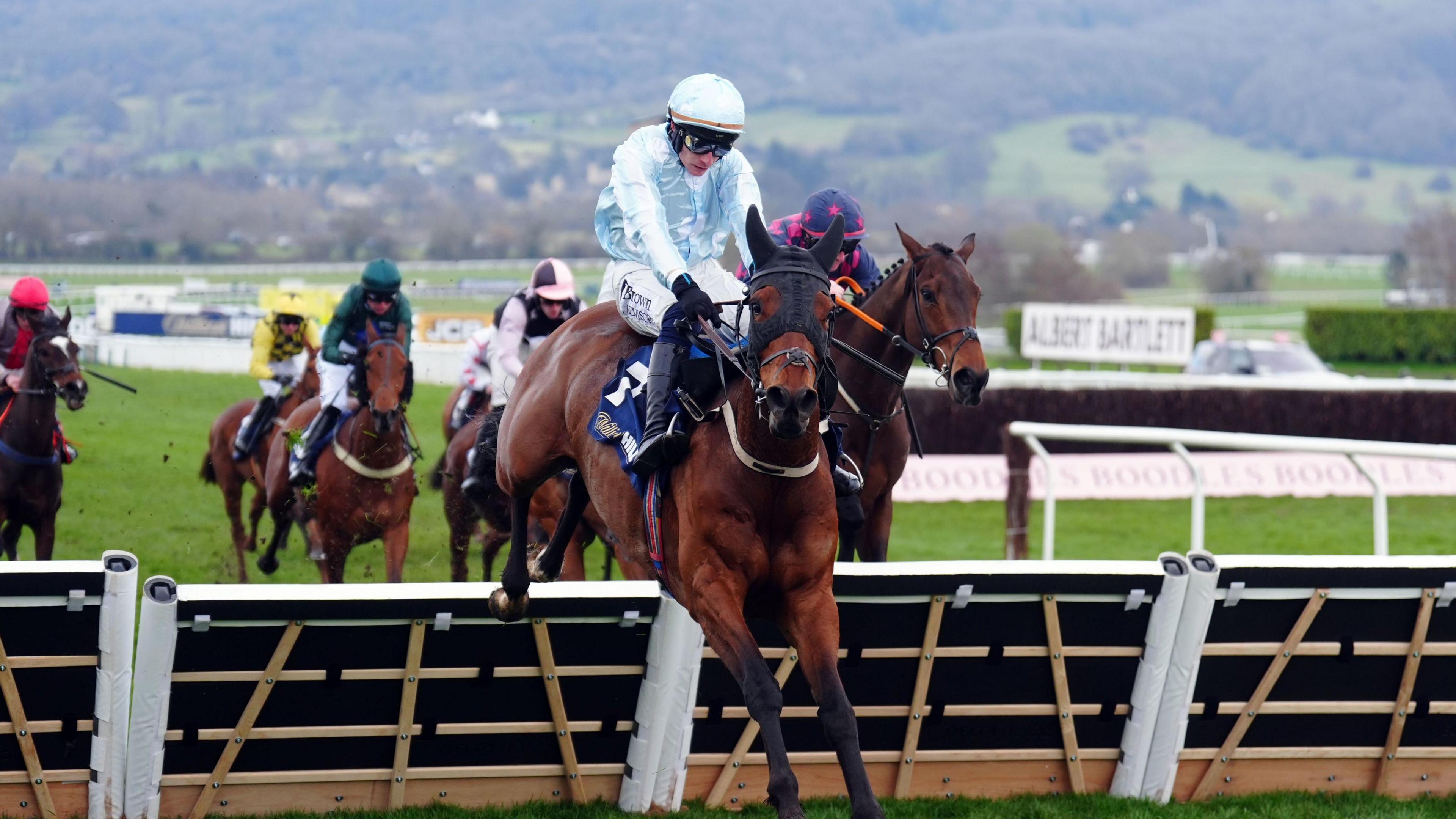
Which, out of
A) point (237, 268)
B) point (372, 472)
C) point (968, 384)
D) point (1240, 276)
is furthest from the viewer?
point (1240, 276)

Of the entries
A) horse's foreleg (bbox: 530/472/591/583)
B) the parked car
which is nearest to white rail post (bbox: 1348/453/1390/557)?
horse's foreleg (bbox: 530/472/591/583)

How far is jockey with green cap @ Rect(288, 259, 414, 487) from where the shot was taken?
7395mm

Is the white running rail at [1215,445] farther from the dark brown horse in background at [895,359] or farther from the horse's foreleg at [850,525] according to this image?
the horse's foreleg at [850,525]

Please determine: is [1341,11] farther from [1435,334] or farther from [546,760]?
[546,760]

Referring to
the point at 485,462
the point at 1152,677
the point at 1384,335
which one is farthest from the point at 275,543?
the point at 1384,335

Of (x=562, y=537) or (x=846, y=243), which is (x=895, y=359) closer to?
(x=846, y=243)

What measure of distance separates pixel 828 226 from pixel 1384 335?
98.1 feet

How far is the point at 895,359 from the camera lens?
5.94 meters

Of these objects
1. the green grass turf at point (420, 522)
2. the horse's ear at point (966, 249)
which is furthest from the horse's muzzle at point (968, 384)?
the green grass turf at point (420, 522)

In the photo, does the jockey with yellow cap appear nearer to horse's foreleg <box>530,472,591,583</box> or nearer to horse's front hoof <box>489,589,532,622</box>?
horse's foreleg <box>530,472,591,583</box>

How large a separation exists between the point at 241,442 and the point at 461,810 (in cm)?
495

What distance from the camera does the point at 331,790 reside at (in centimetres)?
450

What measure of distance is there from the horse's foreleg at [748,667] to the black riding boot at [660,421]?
1.16 feet

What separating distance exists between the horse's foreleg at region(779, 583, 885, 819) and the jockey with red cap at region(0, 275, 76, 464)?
5160 millimetres
